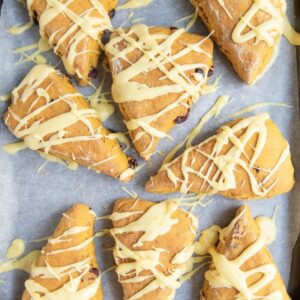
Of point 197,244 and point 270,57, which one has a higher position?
point 270,57

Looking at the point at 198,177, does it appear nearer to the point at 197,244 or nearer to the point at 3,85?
the point at 197,244

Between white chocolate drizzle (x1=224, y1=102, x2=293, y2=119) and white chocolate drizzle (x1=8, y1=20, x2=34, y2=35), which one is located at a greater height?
white chocolate drizzle (x1=8, y1=20, x2=34, y2=35)

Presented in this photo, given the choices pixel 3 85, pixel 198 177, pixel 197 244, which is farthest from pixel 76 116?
pixel 197 244

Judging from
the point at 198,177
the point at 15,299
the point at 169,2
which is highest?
the point at 169,2

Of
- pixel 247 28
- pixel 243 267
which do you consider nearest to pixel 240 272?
pixel 243 267

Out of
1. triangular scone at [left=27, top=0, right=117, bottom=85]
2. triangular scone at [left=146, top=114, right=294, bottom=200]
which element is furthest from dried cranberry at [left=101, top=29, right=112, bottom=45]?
triangular scone at [left=146, top=114, right=294, bottom=200]

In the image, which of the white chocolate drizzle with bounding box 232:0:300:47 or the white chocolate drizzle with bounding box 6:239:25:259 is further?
the white chocolate drizzle with bounding box 6:239:25:259

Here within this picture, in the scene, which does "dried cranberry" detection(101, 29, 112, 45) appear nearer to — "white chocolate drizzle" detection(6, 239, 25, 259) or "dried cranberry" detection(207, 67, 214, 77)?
"dried cranberry" detection(207, 67, 214, 77)
